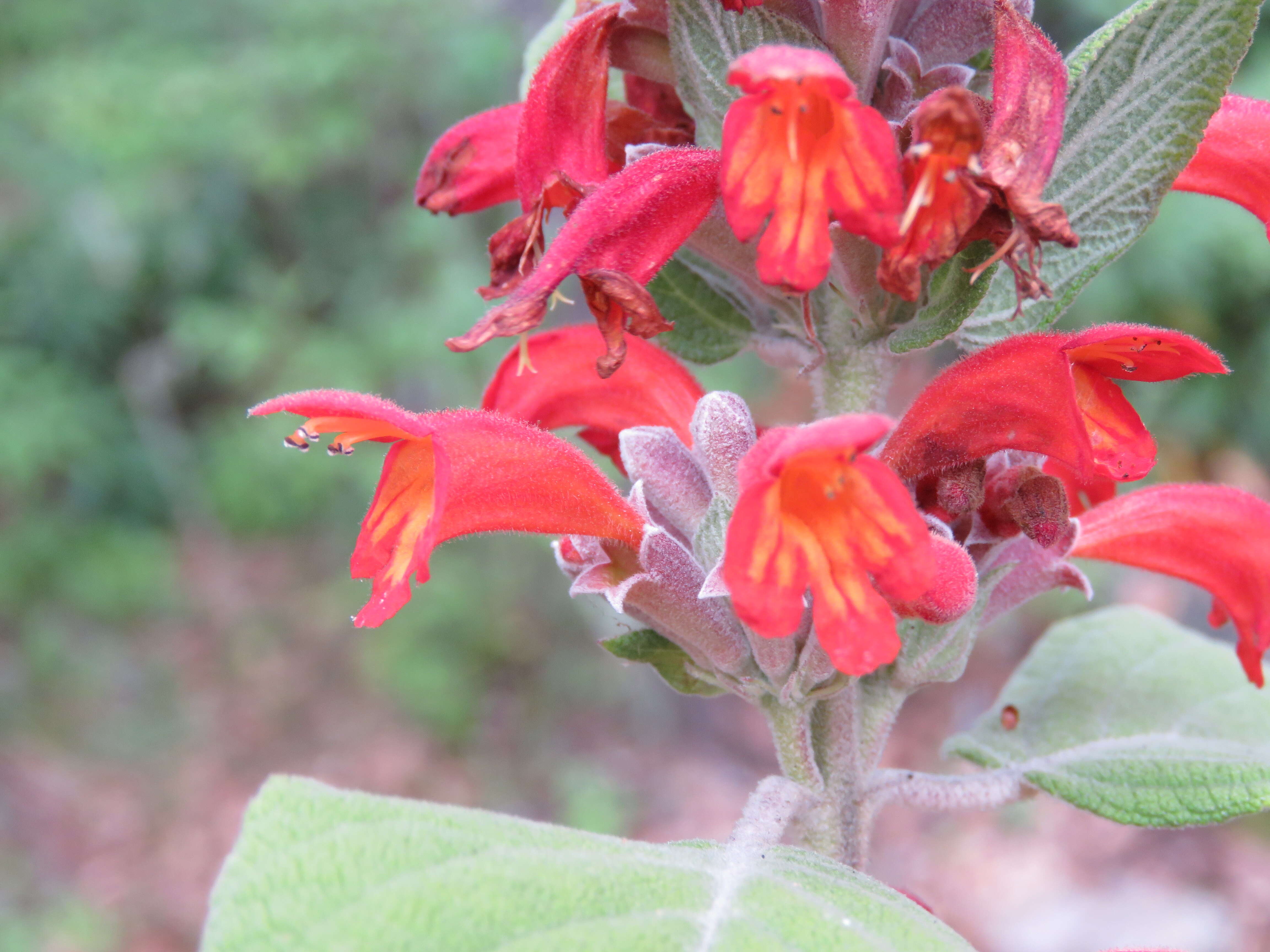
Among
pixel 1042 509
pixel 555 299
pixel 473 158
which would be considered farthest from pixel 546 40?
pixel 1042 509

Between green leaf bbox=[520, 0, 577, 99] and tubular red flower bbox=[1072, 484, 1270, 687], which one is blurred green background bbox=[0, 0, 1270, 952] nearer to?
green leaf bbox=[520, 0, 577, 99]

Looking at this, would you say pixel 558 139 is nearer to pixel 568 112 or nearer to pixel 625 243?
pixel 568 112

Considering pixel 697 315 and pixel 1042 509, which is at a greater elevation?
pixel 697 315

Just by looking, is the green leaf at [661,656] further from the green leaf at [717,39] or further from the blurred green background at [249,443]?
the blurred green background at [249,443]

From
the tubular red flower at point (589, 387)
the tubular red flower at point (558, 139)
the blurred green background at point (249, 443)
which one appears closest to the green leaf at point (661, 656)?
the tubular red flower at point (589, 387)

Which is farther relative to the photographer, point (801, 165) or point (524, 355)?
point (524, 355)

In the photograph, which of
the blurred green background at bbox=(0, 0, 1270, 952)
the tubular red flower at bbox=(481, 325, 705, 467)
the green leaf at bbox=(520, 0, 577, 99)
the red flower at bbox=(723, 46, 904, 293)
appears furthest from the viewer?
the blurred green background at bbox=(0, 0, 1270, 952)

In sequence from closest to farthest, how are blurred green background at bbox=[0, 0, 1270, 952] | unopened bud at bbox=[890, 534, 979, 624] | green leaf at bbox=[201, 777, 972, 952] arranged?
1. green leaf at bbox=[201, 777, 972, 952]
2. unopened bud at bbox=[890, 534, 979, 624]
3. blurred green background at bbox=[0, 0, 1270, 952]

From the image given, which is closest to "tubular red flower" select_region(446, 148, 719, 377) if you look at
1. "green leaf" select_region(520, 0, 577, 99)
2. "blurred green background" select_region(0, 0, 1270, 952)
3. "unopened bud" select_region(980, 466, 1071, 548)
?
"unopened bud" select_region(980, 466, 1071, 548)

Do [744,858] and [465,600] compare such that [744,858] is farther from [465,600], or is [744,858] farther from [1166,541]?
[465,600]
